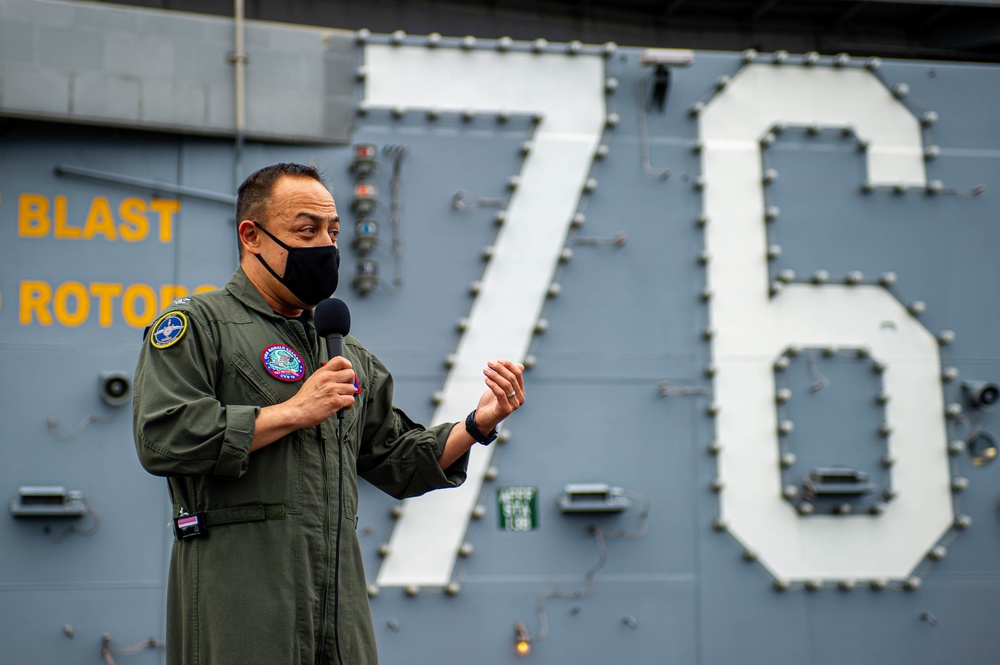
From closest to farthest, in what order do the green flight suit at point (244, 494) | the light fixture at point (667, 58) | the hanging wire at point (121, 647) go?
the green flight suit at point (244, 494) < the hanging wire at point (121, 647) < the light fixture at point (667, 58)

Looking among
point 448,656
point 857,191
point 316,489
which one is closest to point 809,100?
point 857,191

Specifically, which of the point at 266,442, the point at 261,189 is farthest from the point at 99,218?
the point at 266,442

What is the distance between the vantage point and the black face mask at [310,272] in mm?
2432

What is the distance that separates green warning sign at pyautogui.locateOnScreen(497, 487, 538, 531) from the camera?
5359 mm

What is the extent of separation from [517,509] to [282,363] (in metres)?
3.16

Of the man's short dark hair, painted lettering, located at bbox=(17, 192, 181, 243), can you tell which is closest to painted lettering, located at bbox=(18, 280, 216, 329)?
painted lettering, located at bbox=(17, 192, 181, 243)

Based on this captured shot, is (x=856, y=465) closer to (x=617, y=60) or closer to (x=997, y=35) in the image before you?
(x=617, y=60)

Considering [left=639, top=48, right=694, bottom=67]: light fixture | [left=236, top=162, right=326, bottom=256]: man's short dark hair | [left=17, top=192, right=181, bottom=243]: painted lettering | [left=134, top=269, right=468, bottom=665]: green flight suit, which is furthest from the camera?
[left=639, top=48, right=694, bottom=67]: light fixture

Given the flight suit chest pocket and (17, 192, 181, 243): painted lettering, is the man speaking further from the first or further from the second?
(17, 192, 181, 243): painted lettering

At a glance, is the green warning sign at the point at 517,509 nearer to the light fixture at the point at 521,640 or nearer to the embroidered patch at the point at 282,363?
the light fixture at the point at 521,640

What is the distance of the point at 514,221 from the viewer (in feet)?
18.6

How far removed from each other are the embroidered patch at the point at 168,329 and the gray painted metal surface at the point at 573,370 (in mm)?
3054

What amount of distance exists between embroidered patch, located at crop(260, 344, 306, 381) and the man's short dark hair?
1.00ft

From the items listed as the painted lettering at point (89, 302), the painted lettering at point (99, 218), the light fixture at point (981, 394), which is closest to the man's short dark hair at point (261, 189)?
the painted lettering at point (89, 302)
